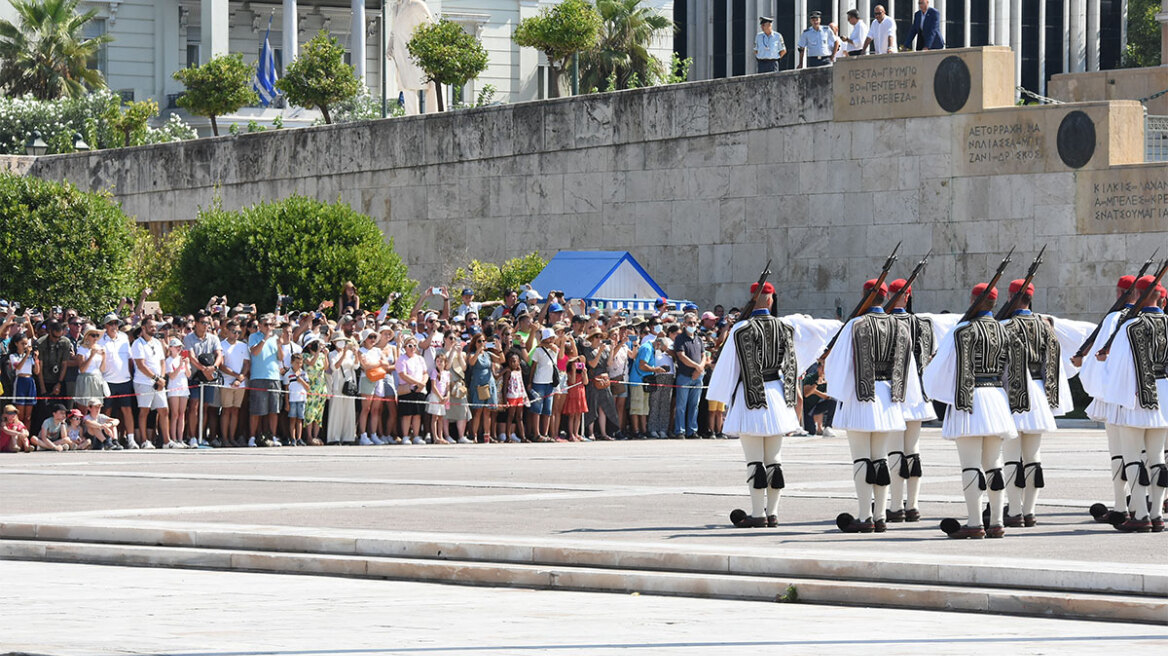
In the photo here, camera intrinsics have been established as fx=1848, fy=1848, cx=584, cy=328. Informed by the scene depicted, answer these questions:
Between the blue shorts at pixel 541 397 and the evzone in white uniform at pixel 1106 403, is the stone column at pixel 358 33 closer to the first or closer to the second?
the blue shorts at pixel 541 397

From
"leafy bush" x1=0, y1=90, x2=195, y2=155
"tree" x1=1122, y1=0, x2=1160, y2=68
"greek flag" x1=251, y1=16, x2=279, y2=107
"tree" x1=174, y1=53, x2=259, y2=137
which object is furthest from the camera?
"tree" x1=1122, y1=0, x2=1160, y2=68

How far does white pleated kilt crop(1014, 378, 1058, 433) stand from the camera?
41.6ft

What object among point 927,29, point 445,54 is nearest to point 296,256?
point 927,29

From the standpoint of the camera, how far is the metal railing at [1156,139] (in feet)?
97.6

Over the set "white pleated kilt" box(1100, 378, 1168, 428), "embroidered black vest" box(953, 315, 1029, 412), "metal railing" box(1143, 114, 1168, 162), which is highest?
"metal railing" box(1143, 114, 1168, 162)

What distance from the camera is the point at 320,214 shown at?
32.8 meters

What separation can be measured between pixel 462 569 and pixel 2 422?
1197 centimetres

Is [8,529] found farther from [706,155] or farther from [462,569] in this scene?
[706,155]

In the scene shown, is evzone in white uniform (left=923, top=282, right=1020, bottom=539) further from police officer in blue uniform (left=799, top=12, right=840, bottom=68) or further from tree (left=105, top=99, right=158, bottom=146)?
tree (left=105, top=99, right=158, bottom=146)

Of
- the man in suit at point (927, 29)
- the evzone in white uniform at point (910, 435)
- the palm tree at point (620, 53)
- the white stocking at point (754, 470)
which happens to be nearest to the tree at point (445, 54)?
the man in suit at point (927, 29)

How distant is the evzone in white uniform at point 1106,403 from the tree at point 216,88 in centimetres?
4659

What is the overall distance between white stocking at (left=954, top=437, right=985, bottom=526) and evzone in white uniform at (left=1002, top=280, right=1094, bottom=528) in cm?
48

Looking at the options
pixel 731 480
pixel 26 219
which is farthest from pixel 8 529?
pixel 26 219

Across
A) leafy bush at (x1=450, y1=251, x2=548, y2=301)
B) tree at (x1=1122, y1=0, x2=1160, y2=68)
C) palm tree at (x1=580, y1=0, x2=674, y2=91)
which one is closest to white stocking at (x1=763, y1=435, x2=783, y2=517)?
leafy bush at (x1=450, y1=251, x2=548, y2=301)
